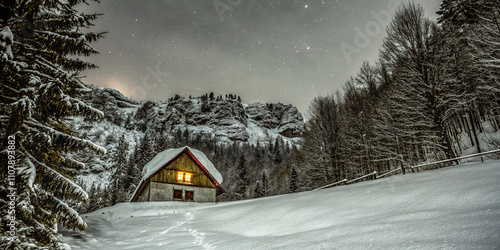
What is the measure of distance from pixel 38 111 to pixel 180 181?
782 inches

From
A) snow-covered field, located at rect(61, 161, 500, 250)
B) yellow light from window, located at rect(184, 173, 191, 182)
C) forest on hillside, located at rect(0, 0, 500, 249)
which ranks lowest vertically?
snow-covered field, located at rect(61, 161, 500, 250)

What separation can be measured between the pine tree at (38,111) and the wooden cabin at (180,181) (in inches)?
687

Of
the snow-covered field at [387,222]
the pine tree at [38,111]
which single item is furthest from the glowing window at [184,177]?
the pine tree at [38,111]

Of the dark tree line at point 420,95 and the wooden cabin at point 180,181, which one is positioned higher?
the dark tree line at point 420,95

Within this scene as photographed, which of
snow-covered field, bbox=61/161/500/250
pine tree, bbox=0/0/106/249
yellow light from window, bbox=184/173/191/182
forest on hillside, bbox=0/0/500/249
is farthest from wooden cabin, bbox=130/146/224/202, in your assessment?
pine tree, bbox=0/0/106/249

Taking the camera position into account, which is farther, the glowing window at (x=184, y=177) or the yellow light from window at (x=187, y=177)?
the yellow light from window at (x=187, y=177)

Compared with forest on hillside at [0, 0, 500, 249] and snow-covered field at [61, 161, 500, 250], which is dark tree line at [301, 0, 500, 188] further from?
snow-covered field at [61, 161, 500, 250]

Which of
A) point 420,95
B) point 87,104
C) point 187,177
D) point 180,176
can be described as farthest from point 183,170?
point 420,95

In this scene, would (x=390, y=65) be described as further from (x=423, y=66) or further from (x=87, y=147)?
(x=87, y=147)

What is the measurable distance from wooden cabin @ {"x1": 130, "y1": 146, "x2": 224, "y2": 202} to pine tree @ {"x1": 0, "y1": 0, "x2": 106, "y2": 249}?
1744 cm

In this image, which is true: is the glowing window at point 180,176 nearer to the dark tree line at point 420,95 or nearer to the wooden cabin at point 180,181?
the wooden cabin at point 180,181

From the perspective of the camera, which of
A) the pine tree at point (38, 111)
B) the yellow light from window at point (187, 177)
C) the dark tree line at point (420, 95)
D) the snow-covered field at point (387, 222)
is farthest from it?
the yellow light from window at point (187, 177)

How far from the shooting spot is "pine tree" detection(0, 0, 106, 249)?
559 cm

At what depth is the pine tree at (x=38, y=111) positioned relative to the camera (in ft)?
18.3
